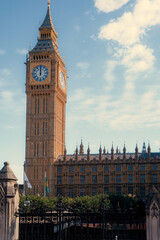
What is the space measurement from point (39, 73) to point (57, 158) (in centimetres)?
2194

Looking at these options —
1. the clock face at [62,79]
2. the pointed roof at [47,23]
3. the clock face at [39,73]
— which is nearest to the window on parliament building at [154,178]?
the clock face at [62,79]

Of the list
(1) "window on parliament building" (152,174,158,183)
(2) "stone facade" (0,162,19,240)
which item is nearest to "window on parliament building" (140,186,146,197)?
(1) "window on parliament building" (152,174,158,183)

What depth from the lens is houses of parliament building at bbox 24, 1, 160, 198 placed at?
92562 millimetres

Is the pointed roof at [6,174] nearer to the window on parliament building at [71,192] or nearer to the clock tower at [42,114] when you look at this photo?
the window on parliament building at [71,192]

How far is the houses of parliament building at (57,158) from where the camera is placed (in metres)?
92.6

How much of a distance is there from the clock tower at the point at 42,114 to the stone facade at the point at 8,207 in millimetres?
78659

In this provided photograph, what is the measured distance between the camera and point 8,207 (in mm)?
17203

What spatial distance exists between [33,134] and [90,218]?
275 ft

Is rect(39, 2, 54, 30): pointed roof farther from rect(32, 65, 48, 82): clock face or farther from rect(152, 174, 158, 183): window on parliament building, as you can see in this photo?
rect(152, 174, 158, 183): window on parliament building

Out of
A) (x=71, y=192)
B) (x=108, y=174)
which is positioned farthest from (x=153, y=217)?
(x=71, y=192)

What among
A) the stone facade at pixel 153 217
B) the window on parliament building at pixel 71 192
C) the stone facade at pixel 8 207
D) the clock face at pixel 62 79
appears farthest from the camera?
the clock face at pixel 62 79

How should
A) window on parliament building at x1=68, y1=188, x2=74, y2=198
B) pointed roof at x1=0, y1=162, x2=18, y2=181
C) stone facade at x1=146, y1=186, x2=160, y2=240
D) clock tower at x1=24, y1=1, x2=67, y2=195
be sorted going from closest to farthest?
stone facade at x1=146, y1=186, x2=160, y2=240
pointed roof at x1=0, y1=162, x2=18, y2=181
window on parliament building at x1=68, y1=188, x2=74, y2=198
clock tower at x1=24, y1=1, x2=67, y2=195

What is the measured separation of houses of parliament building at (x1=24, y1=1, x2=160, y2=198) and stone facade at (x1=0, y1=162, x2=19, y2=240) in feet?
247

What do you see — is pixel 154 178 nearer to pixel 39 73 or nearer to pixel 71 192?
pixel 71 192
